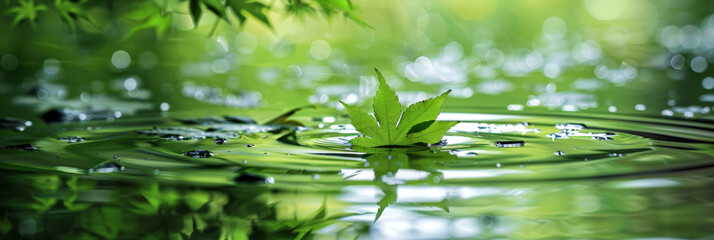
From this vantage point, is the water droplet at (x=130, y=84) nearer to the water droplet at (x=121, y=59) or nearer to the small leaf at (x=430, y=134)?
the water droplet at (x=121, y=59)

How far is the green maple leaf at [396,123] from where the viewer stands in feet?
5.98

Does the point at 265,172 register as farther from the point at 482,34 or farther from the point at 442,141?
the point at 482,34

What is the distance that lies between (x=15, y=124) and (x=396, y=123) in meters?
1.32

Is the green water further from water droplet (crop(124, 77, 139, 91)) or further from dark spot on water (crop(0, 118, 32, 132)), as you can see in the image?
water droplet (crop(124, 77, 139, 91))

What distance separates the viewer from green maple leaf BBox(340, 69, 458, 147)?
1823 millimetres

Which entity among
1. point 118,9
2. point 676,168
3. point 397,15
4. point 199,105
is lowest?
point 676,168

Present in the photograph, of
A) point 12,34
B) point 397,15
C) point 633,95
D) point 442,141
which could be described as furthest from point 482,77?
point 397,15

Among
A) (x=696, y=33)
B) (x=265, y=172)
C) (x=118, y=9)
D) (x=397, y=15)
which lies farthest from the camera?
(x=397, y=15)

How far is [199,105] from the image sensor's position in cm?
344

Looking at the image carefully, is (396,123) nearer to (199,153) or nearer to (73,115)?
(199,153)

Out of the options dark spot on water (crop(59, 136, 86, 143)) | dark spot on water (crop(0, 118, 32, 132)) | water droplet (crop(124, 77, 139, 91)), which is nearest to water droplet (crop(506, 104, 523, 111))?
dark spot on water (crop(59, 136, 86, 143))

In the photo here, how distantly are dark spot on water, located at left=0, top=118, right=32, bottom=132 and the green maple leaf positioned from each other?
3.69 feet

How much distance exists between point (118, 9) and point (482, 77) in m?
2.50

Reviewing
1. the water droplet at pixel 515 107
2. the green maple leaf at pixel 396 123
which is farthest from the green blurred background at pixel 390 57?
the green maple leaf at pixel 396 123
